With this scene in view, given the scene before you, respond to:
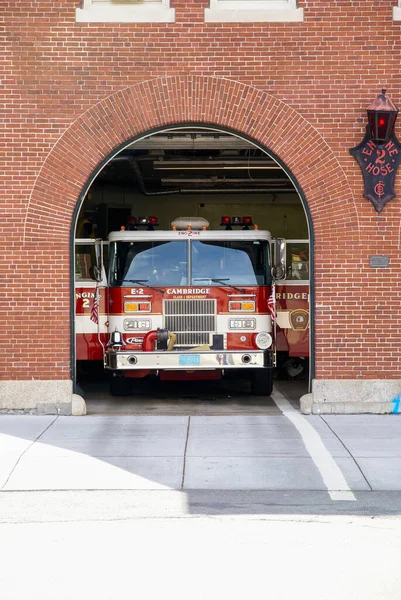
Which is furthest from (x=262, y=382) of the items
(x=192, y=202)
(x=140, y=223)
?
(x=192, y=202)

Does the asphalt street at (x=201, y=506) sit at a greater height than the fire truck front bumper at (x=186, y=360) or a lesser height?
lesser

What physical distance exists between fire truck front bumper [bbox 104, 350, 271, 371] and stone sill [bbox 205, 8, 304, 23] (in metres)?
4.67

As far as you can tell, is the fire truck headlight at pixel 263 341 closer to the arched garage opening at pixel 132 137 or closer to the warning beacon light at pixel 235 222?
the warning beacon light at pixel 235 222

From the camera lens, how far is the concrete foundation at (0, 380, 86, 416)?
1276 centimetres

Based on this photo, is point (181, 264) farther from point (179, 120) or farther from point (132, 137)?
point (179, 120)

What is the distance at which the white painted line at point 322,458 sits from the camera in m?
8.86

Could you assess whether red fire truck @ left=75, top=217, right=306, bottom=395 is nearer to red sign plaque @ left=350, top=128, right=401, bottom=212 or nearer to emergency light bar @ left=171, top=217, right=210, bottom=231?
emergency light bar @ left=171, top=217, right=210, bottom=231

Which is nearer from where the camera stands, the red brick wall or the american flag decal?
the red brick wall

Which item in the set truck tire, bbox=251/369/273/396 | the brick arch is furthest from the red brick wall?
truck tire, bbox=251/369/273/396

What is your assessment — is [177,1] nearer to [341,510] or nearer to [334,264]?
[334,264]

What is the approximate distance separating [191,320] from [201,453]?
383cm

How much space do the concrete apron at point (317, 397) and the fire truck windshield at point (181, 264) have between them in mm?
2023

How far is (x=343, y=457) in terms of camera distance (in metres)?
10.1

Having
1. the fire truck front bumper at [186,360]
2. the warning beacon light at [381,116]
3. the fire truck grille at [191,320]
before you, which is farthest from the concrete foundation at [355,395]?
the warning beacon light at [381,116]
